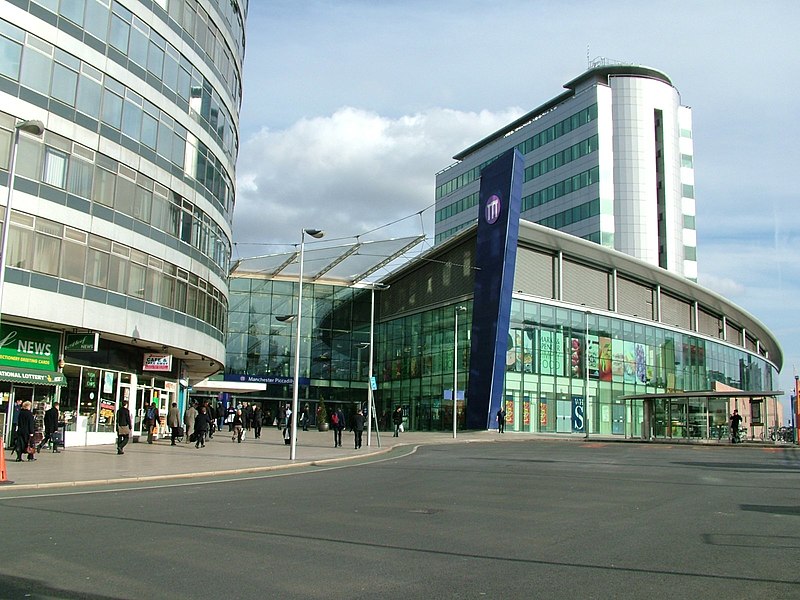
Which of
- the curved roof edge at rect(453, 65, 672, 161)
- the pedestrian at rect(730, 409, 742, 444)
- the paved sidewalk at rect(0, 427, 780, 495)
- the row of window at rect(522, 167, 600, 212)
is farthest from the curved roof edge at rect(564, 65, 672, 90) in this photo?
the paved sidewalk at rect(0, 427, 780, 495)

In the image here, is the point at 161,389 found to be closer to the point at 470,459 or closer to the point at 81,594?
the point at 470,459

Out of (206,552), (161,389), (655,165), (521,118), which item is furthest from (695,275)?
(206,552)

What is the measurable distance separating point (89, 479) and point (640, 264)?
168 feet

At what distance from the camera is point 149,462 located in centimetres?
2219

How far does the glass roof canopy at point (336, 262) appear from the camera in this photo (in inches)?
2163

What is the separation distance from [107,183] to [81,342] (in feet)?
18.7

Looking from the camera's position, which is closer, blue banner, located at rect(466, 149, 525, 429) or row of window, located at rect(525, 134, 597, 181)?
blue banner, located at rect(466, 149, 525, 429)

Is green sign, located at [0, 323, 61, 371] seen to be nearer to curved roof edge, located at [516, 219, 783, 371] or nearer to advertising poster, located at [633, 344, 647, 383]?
curved roof edge, located at [516, 219, 783, 371]

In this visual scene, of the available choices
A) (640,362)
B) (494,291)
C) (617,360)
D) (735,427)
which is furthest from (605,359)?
(735,427)

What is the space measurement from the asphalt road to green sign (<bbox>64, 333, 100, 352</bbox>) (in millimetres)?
10634

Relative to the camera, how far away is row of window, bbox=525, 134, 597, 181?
74.5 metres

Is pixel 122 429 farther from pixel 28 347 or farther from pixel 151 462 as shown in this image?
pixel 28 347

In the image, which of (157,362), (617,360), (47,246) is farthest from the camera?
(617,360)

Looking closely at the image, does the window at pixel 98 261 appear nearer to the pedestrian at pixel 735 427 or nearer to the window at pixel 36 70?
the window at pixel 36 70
